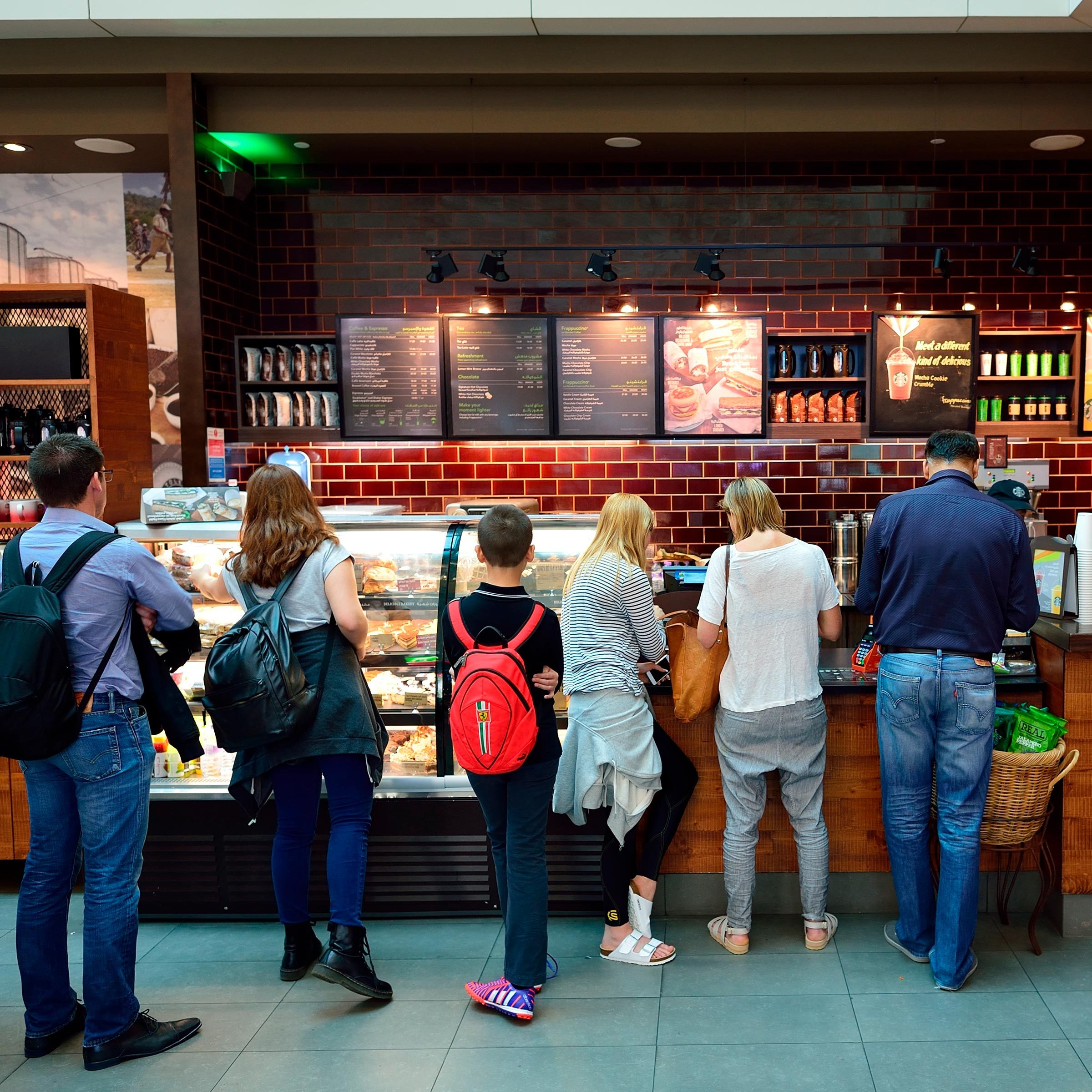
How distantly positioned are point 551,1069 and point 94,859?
1.39 m

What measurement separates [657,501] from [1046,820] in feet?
11.5

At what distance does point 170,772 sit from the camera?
372 centimetres

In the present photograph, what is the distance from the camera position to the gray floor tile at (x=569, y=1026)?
276 cm

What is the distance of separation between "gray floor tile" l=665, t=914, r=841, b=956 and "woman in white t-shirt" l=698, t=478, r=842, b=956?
0.05 m

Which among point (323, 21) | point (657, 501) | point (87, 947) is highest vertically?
point (323, 21)

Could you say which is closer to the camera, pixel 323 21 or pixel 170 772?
pixel 170 772

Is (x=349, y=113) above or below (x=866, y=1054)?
above

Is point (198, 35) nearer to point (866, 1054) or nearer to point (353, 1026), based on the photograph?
point (353, 1026)

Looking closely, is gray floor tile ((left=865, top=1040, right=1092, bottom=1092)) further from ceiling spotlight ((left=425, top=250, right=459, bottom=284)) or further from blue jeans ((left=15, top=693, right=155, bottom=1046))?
ceiling spotlight ((left=425, top=250, right=459, bottom=284))

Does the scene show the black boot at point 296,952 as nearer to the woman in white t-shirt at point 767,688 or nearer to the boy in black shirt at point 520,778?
the boy in black shirt at point 520,778

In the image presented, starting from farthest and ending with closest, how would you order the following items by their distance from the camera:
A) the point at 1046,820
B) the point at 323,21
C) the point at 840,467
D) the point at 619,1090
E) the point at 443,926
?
the point at 840,467, the point at 323,21, the point at 443,926, the point at 1046,820, the point at 619,1090

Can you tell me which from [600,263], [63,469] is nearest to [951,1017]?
[63,469]

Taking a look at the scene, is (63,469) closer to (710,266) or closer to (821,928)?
(821,928)

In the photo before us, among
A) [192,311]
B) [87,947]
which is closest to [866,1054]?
[87,947]
